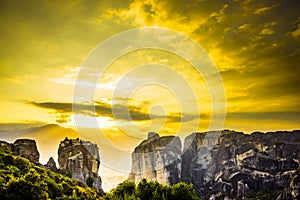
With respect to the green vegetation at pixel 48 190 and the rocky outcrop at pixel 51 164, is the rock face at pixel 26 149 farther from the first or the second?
the green vegetation at pixel 48 190

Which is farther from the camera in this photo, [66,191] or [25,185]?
[66,191]

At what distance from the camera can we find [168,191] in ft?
159

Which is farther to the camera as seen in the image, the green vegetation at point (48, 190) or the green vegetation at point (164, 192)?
the green vegetation at point (164, 192)

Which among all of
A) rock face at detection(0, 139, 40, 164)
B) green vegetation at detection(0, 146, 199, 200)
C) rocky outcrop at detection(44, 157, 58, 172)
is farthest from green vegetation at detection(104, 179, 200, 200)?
rocky outcrop at detection(44, 157, 58, 172)

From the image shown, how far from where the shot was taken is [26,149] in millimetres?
169250

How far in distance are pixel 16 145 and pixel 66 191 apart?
12570 centimetres

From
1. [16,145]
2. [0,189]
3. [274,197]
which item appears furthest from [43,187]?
[274,197]

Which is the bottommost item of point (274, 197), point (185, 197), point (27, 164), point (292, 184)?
point (274, 197)

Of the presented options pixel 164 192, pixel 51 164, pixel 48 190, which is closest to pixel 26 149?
pixel 51 164

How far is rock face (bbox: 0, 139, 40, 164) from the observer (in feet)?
540

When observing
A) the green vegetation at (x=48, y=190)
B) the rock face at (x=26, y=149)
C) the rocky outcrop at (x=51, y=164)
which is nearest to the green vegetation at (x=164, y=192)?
the green vegetation at (x=48, y=190)

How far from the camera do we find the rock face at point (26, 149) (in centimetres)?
16450

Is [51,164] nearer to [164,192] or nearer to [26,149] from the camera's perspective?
[26,149]

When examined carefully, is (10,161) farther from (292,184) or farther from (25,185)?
(292,184)
